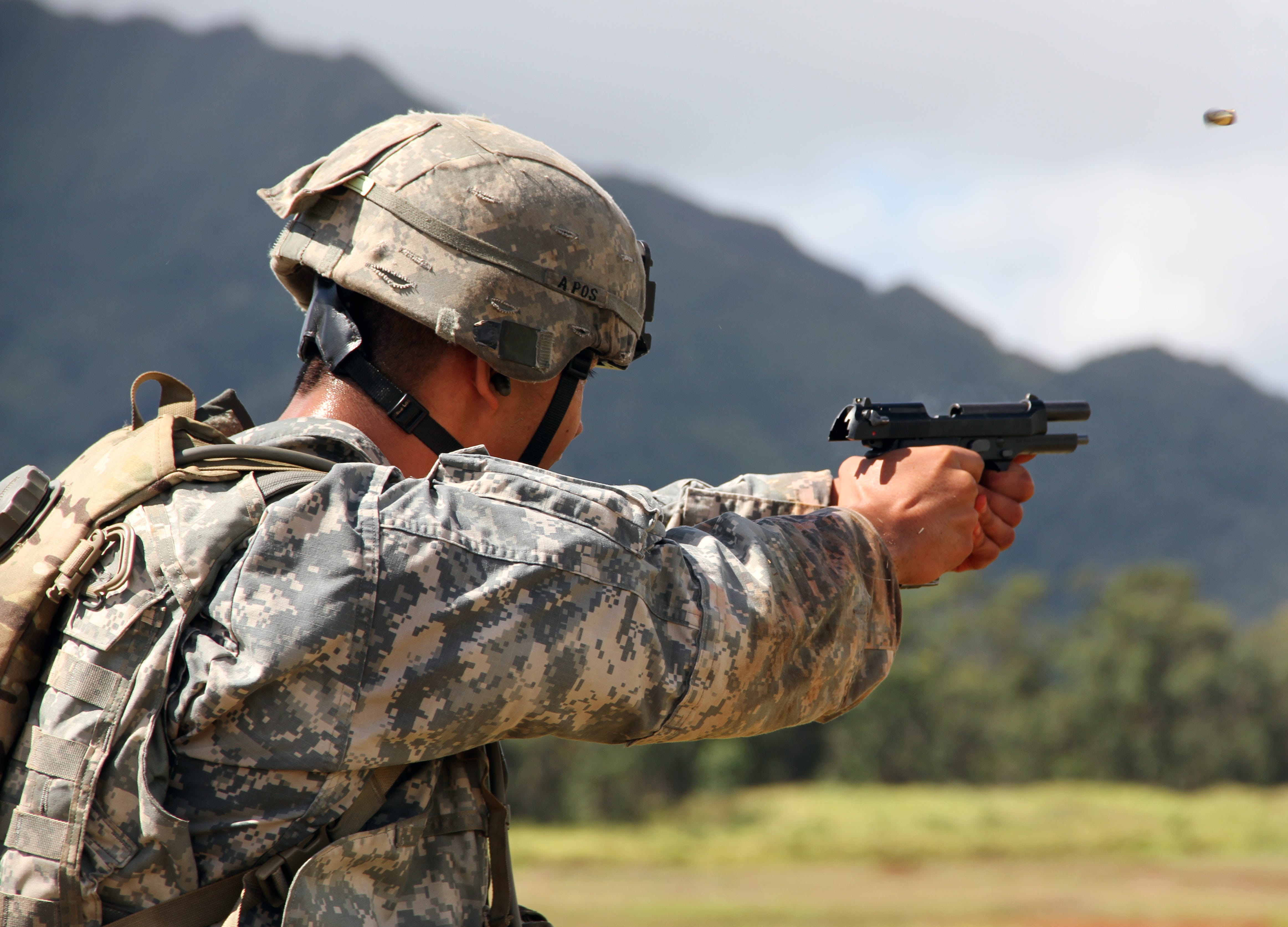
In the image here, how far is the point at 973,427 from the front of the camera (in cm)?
354

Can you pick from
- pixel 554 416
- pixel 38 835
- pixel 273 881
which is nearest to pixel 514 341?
pixel 554 416

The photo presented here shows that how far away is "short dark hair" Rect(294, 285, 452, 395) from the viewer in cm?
311

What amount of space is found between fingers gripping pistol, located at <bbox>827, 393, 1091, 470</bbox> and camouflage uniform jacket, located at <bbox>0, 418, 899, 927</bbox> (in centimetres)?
96

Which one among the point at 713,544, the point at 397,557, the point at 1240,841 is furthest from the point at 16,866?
the point at 1240,841

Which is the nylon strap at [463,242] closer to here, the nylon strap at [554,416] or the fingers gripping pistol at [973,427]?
the nylon strap at [554,416]

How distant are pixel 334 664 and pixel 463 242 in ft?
4.09

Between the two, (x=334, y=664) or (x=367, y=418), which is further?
(x=367, y=418)

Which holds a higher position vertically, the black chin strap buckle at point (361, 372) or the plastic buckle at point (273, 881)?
the black chin strap buckle at point (361, 372)

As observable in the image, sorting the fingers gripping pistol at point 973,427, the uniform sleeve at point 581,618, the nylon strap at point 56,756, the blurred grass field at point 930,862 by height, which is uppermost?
the fingers gripping pistol at point 973,427

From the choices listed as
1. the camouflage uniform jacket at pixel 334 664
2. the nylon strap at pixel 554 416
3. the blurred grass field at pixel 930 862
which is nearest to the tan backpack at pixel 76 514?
the camouflage uniform jacket at pixel 334 664

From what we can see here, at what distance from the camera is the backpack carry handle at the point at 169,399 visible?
2.73 m

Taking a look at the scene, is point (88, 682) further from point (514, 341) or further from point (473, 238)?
point (473, 238)

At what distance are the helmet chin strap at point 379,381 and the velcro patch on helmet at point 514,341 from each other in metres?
0.16

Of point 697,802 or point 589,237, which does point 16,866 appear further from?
point 697,802
